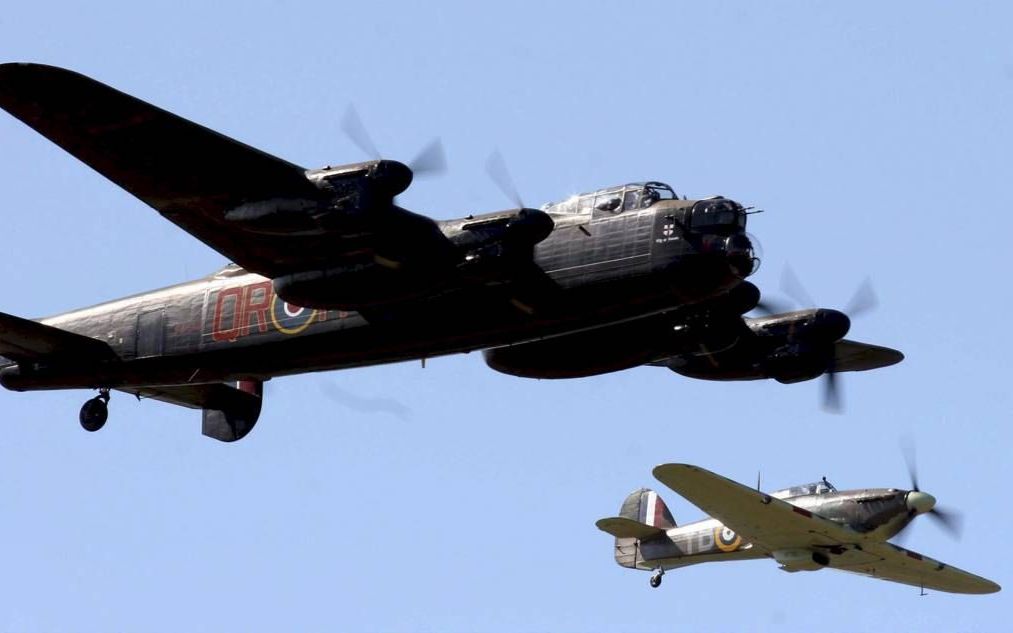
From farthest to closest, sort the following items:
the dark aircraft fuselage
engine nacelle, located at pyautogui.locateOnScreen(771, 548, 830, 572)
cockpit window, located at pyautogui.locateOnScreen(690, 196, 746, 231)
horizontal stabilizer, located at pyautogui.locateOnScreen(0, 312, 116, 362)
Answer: engine nacelle, located at pyautogui.locateOnScreen(771, 548, 830, 572)
horizontal stabilizer, located at pyautogui.locateOnScreen(0, 312, 116, 362)
the dark aircraft fuselage
cockpit window, located at pyautogui.locateOnScreen(690, 196, 746, 231)

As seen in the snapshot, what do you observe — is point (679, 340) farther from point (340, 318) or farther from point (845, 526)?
point (845, 526)

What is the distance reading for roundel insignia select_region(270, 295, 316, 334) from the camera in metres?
31.6

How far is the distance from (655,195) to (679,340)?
3.84 metres

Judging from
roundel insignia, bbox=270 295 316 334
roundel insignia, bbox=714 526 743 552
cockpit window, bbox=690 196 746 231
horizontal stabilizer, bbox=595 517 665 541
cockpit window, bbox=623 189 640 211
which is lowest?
roundel insignia, bbox=714 526 743 552

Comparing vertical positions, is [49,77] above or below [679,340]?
above

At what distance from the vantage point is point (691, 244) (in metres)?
28.8

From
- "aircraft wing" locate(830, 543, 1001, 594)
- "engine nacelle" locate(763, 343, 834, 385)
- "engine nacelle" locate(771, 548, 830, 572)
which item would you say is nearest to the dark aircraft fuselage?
"engine nacelle" locate(763, 343, 834, 385)

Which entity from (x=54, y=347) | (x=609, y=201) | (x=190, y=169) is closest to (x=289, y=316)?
(x=190, y=169)

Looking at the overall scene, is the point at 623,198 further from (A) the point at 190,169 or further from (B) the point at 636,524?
(B) the point at 636,524

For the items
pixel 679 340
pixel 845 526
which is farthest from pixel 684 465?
pixel 679 340

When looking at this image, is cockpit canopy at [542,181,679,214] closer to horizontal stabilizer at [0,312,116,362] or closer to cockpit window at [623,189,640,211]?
cockpit window at [623,189,640,211]

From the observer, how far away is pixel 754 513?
4522cm

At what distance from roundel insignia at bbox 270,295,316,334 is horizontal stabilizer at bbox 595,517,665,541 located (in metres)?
21.5

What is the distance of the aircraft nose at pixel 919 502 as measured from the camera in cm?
4612
